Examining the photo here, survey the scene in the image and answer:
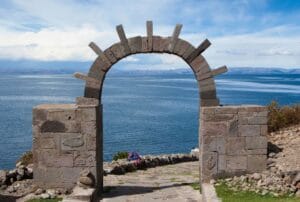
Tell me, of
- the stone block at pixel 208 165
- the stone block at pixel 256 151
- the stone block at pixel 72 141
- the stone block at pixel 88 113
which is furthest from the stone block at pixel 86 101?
the stone block at pixel 256 151

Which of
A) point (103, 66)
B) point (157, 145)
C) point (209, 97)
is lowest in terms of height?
point (157, 145)

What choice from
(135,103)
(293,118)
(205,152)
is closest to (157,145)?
(293,118)

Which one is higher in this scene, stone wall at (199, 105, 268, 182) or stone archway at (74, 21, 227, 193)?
stone archway at (74, 21, 227, 193)

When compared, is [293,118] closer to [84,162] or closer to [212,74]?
[212,74]

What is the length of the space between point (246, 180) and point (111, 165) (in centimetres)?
667

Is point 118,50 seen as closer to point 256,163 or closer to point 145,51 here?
point 145,51

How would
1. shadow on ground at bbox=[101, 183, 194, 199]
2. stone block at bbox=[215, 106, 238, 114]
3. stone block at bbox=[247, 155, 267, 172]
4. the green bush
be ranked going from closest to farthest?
stone block at bbox=[215, 106, 238, 114], stone block at bbox=[247, 155, 267, 172], shadow on ground at bbox=[101, 183, 194, 199], the green bush

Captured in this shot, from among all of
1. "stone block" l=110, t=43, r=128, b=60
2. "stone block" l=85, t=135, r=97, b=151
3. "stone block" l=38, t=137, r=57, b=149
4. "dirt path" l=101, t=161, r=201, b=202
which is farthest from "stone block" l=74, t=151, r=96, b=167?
"stone block" l=110, t=43, r=128, b=60

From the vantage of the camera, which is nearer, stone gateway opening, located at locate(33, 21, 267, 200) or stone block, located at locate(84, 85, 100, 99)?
stone gateway opening, located at locate(33, 21, 267, 200)

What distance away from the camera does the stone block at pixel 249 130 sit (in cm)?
1229

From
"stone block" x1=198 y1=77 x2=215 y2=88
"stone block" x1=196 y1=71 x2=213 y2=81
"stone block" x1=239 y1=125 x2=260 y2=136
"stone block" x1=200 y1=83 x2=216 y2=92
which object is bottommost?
"stone block" x1=239 y1=125 x2=260 y2=136

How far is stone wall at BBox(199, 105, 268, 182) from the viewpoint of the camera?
480 inches

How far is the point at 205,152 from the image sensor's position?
483 inches

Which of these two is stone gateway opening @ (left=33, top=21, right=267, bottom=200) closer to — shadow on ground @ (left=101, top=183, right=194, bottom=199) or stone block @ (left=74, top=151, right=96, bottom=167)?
stone block @ (left=74, top=151, right=96, bottom=167)
